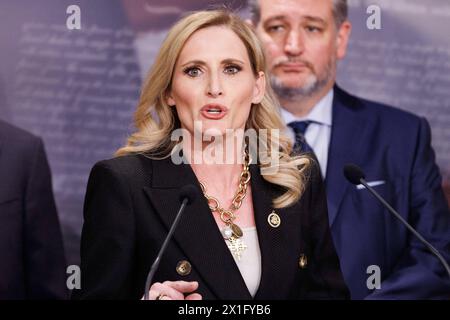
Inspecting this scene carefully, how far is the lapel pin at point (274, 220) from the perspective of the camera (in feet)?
8.58

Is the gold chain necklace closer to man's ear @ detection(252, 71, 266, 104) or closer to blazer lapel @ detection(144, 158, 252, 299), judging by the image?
blazer lapel @ detection(144, 158, 252, 299)

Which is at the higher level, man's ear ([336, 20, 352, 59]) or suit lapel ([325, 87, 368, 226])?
man's ear ([336, 20, 352, 59])

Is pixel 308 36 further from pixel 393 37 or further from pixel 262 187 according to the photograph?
pixel 262 187

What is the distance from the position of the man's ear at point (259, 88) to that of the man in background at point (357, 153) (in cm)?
89

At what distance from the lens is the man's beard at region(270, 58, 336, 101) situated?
3807 mm

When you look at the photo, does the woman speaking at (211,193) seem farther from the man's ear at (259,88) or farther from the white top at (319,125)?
the white top at (319,125)

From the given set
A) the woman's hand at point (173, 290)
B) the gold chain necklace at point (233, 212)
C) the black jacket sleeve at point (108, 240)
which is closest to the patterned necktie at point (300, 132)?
the gold chain necklace at point (233, 212)

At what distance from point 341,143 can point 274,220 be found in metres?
1.20

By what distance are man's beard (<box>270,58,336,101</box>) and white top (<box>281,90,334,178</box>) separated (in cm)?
6

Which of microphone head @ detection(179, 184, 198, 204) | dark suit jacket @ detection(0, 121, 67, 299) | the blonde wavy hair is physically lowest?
dark suit jacket @ detection(0, 121, 67, 299)

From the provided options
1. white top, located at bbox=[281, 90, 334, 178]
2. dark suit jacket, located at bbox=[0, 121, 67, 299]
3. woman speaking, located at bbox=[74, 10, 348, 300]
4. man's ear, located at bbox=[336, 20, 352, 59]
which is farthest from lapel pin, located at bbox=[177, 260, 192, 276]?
man's ear, located at bbox=[336, 20, 352, 59]

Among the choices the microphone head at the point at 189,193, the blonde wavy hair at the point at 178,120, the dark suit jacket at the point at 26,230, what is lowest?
the dark suit jacket at the point at 26,230

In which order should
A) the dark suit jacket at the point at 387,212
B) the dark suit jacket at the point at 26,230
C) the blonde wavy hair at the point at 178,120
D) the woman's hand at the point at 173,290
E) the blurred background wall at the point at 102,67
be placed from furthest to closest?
the blurred background wall at the point at 102,67
the dark suit jacket at the point at 387,212
the dark suit jacket at the point at 26,230
the blonde wavy hair at the point at 178,120
the woman's hand at the point at 173,290

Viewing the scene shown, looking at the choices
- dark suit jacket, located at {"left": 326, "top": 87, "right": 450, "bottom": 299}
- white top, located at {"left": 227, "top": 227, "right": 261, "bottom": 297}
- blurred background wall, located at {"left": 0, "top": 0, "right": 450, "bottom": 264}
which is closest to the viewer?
white top, located at {"left": 227, "top": 227, "right": 261, "bottom": 297}
